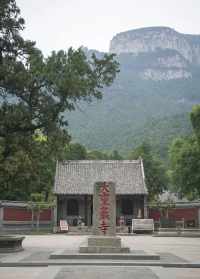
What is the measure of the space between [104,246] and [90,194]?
2408cm

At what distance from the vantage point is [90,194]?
40.0m

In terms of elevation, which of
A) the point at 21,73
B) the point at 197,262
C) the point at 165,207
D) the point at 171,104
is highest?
the point at 171,104

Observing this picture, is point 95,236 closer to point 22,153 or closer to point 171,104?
point 22,153

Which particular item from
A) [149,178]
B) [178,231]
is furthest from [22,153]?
[149,178]

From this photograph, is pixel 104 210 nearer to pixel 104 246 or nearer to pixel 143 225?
pixel 104 246

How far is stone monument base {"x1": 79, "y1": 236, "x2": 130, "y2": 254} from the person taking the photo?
15680 mm

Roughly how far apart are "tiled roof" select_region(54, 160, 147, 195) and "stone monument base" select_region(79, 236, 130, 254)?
23571mm

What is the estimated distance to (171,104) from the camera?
12975 centimetres

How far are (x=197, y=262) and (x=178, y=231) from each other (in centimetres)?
1840

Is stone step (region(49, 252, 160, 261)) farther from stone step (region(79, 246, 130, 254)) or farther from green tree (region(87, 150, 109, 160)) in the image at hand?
green tree (region(87, 150, 109, 160))

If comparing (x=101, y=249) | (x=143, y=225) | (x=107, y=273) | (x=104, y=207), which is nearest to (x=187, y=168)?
(x=143, y=225)

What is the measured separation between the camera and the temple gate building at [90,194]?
4000cm

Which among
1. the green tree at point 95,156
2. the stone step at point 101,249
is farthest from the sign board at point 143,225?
the green tree at point 95,156

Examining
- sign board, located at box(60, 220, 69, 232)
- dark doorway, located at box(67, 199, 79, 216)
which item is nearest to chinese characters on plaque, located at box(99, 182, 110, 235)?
sign board, located at box(60, 220, 69, 232)
